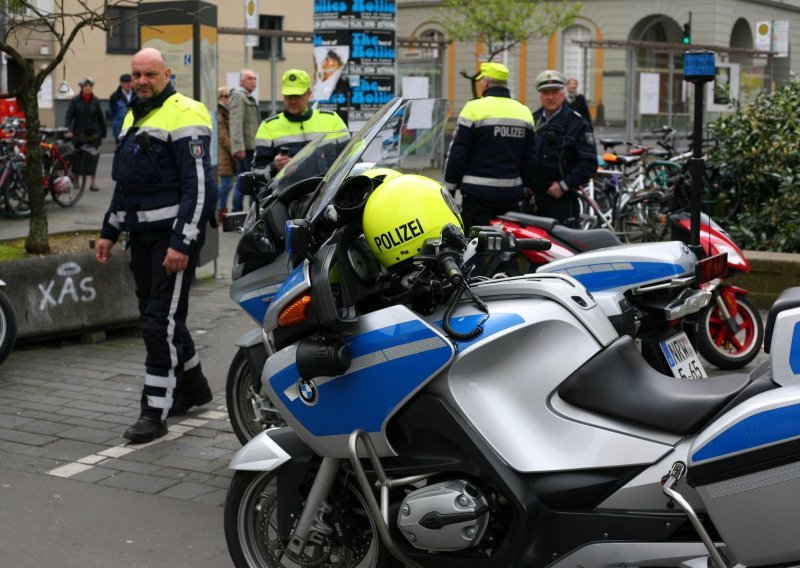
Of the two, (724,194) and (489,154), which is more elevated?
(489,154)

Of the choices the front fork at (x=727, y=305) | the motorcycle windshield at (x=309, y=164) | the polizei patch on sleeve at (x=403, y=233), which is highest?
the motorcycle windshield at (x=309, y=164)

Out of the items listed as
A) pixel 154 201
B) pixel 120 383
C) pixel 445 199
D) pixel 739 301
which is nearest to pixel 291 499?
pixel 445 199

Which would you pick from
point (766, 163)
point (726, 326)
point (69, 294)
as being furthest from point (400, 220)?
point (766, 163)

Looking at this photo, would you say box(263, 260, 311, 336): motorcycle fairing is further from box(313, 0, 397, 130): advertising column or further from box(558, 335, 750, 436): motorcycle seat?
box(313, 0, 397, 130): advertising column

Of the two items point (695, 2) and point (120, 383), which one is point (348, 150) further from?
point (695, 2)

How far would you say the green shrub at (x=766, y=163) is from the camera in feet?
34.0

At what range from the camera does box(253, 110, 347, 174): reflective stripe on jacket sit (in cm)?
810

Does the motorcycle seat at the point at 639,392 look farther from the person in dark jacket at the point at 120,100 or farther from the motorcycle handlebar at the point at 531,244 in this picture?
the person in dark jacket at the point at 120,100

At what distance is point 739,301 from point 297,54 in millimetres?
22362

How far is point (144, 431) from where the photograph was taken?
628 centimetres

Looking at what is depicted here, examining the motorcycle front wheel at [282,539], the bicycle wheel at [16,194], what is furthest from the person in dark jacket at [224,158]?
the motorcycle front wheel at [282,539]

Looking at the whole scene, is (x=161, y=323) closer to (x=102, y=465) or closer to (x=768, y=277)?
(x=102, y=465)

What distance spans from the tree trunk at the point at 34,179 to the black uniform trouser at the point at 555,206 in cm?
364

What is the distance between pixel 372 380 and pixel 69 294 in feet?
16.4
